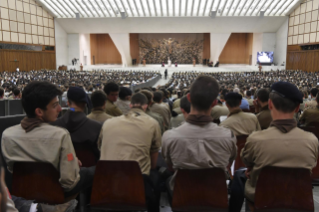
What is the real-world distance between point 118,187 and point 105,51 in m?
43.5

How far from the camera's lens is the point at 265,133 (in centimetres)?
218

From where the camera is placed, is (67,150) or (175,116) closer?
(67,150)

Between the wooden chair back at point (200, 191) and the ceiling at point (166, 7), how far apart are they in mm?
30697

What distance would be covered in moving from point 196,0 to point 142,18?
22.6 feet

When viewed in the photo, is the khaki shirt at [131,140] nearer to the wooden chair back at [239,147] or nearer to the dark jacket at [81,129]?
the dark jacket at [81,129]

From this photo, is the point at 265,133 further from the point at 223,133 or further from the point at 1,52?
the point at 1,52

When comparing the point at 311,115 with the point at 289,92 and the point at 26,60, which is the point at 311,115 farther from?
the point at 26,60

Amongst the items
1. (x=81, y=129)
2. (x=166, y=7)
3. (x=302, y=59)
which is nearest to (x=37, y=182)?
(x=81, y=129)

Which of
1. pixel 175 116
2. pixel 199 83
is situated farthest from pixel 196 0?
pixel 199 83

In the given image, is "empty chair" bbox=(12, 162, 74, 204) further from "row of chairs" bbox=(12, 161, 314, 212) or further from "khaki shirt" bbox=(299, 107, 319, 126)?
"khaki shirt" bbox=(299, 107, 319, 126)


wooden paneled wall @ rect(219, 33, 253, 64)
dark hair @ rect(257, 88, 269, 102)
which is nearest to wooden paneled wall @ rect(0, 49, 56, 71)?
wooden paneled wall @ rect(219, 33, 253, 64)

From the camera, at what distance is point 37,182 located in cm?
217

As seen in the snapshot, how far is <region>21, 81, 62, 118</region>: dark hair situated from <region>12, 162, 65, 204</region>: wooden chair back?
1.37 ft

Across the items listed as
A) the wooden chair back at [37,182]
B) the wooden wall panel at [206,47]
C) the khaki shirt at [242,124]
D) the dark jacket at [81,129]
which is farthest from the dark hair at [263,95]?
the wooden wall panel at [206,47]
